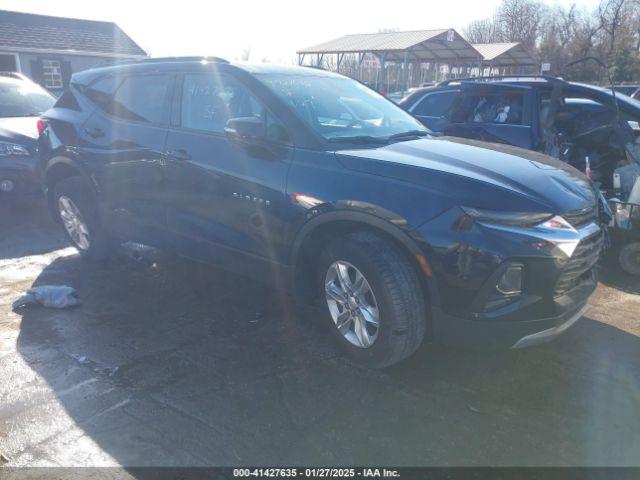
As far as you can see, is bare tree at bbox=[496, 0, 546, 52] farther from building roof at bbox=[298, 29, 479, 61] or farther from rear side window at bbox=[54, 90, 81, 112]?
rear side window at bbox=[54, 90, 81, 112]

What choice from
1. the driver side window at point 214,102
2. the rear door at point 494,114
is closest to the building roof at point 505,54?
the rear door at point 494,114

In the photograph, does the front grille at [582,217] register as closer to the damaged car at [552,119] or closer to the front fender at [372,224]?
the front fender at [372,224]

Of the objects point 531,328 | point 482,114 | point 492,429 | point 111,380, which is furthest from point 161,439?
point 482,114

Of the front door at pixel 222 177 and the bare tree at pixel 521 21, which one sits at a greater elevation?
the bare tree at pixel 521 21

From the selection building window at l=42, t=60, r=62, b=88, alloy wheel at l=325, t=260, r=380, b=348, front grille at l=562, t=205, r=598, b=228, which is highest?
building window at l=42, t=60, r=62, b=88

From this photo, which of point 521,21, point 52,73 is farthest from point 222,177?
point 521,21

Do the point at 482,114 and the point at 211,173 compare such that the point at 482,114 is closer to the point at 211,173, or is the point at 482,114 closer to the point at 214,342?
the point at 211,173

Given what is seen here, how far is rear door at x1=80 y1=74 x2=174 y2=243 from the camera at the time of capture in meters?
4.21

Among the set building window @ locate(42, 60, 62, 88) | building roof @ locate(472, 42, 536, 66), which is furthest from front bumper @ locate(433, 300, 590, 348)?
building roof @ locate(472, 42, 536, 66)

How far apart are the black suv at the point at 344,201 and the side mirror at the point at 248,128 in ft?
0.04

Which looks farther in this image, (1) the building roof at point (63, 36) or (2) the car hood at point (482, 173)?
(1) the building roof at point (63, 36)

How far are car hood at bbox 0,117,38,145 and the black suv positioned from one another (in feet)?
8.26

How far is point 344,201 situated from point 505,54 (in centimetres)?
2892

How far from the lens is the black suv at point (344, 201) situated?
2.74 metres
